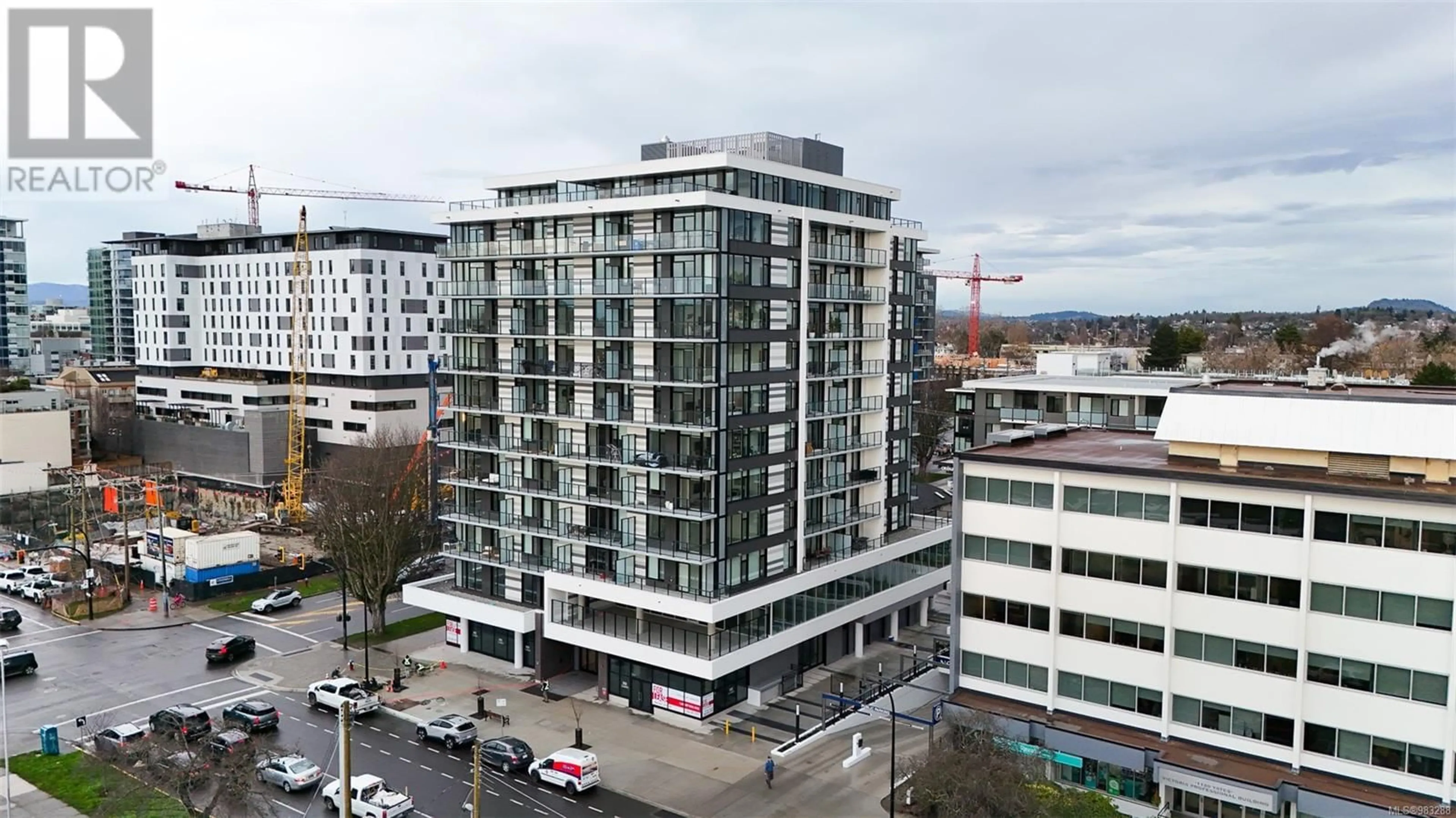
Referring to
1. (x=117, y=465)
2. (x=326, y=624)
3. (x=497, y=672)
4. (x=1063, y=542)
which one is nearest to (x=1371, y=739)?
(x=1063, y=542)

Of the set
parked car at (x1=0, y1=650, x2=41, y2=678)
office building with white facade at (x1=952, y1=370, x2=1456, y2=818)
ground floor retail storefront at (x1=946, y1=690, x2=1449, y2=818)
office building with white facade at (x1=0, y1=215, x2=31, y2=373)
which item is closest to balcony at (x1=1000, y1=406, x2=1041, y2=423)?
office building with white facade at (x1=952, y1=370, x2=1456, y2=818)

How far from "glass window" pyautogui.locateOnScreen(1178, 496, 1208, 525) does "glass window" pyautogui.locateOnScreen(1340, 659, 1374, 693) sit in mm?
6066

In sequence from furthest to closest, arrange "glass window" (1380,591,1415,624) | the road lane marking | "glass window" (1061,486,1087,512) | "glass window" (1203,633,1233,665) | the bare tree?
the road lane marking → the bare tree → "glass window" (1061,486,1087,512) → "glass window" (1203,633,1233,665) → "glass window" (1380,591,1415,624)

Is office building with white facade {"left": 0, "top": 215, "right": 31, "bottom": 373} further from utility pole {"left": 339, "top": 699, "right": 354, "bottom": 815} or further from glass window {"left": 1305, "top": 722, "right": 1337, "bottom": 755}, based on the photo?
glass window {"left": 1305, "top": 722, "right": 1337, "bottom": 755}

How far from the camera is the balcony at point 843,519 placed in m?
51.7

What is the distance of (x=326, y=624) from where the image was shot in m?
60.3

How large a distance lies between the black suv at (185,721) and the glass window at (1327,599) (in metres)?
40.5

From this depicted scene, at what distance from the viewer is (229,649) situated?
52656mm

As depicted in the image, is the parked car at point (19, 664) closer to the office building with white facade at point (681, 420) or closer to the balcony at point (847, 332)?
the office building with white facade at point (681, 420)

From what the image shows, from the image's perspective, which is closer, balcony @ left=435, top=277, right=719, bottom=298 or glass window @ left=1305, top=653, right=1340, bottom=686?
glass window @ left=1305, top=653, right=1340, bottom=686

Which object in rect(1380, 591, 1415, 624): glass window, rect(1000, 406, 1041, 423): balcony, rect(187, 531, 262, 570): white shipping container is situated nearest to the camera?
rect(1380, 591, 1415, 624): glass window

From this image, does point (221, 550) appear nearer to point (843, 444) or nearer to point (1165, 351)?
point (843, 444)

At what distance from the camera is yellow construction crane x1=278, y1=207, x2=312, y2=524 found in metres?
96.3

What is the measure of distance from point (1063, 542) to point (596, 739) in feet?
71.0
